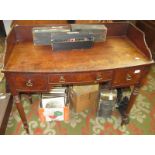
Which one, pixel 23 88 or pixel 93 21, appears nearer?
pixel 23 88

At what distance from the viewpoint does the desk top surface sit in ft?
4.37

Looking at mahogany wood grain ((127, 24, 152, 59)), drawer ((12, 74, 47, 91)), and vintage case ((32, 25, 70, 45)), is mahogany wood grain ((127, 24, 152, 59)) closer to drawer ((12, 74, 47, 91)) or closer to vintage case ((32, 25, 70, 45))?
vintage case ((32, 25, 70, 45))

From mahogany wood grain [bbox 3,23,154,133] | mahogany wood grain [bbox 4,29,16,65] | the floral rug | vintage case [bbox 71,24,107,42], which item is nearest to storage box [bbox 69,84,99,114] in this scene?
the floral rug

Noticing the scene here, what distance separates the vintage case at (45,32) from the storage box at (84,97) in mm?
673

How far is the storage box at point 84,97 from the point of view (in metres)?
1.98

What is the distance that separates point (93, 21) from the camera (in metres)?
1.83

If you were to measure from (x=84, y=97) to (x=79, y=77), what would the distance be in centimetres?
68

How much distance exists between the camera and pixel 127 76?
57.9 inches

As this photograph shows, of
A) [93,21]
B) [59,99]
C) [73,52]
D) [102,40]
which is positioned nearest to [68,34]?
[73,52]

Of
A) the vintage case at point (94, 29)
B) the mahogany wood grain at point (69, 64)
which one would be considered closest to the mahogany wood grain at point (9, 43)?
the mahogany wood grain at point (69, 64)

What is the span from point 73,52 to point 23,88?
518mm

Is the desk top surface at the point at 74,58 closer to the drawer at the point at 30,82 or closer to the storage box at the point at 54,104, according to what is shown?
the drawer at the point at 30,82

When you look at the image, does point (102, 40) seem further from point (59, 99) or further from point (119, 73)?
point (59, 99)
